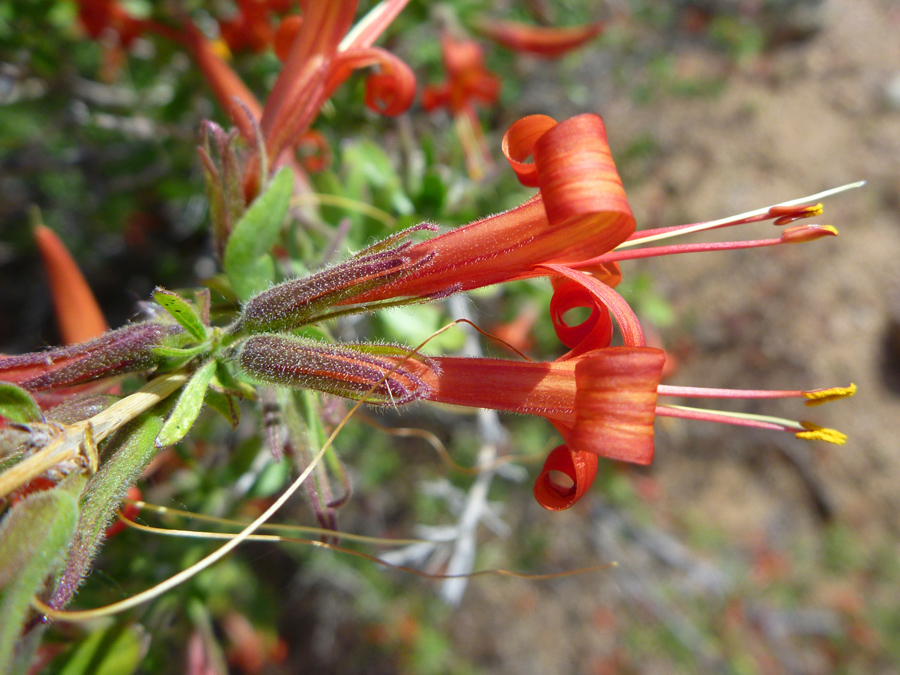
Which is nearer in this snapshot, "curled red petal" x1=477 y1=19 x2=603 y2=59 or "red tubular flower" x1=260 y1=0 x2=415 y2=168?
"red tubular flower" x1=260 y1=0 x2=415 y2=168

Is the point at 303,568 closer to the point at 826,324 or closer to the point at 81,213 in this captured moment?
the point at 81,213

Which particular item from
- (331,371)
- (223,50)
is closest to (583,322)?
(331,371)

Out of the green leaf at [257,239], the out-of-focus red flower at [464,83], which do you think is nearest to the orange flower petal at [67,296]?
the green leaf at [257,239]

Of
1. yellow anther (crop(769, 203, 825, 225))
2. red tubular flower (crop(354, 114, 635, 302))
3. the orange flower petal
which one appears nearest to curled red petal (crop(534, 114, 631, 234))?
red tubular flower (crop(354, 114, 635, 302))

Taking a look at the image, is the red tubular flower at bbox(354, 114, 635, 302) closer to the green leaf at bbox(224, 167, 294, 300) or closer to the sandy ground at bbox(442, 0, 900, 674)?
the green leaf at bbox(224, 167, 294, 300)

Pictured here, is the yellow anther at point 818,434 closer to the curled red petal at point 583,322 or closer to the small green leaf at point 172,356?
the curled red petal at point 583,322

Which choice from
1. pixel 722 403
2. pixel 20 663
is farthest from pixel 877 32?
pixel 20 663
